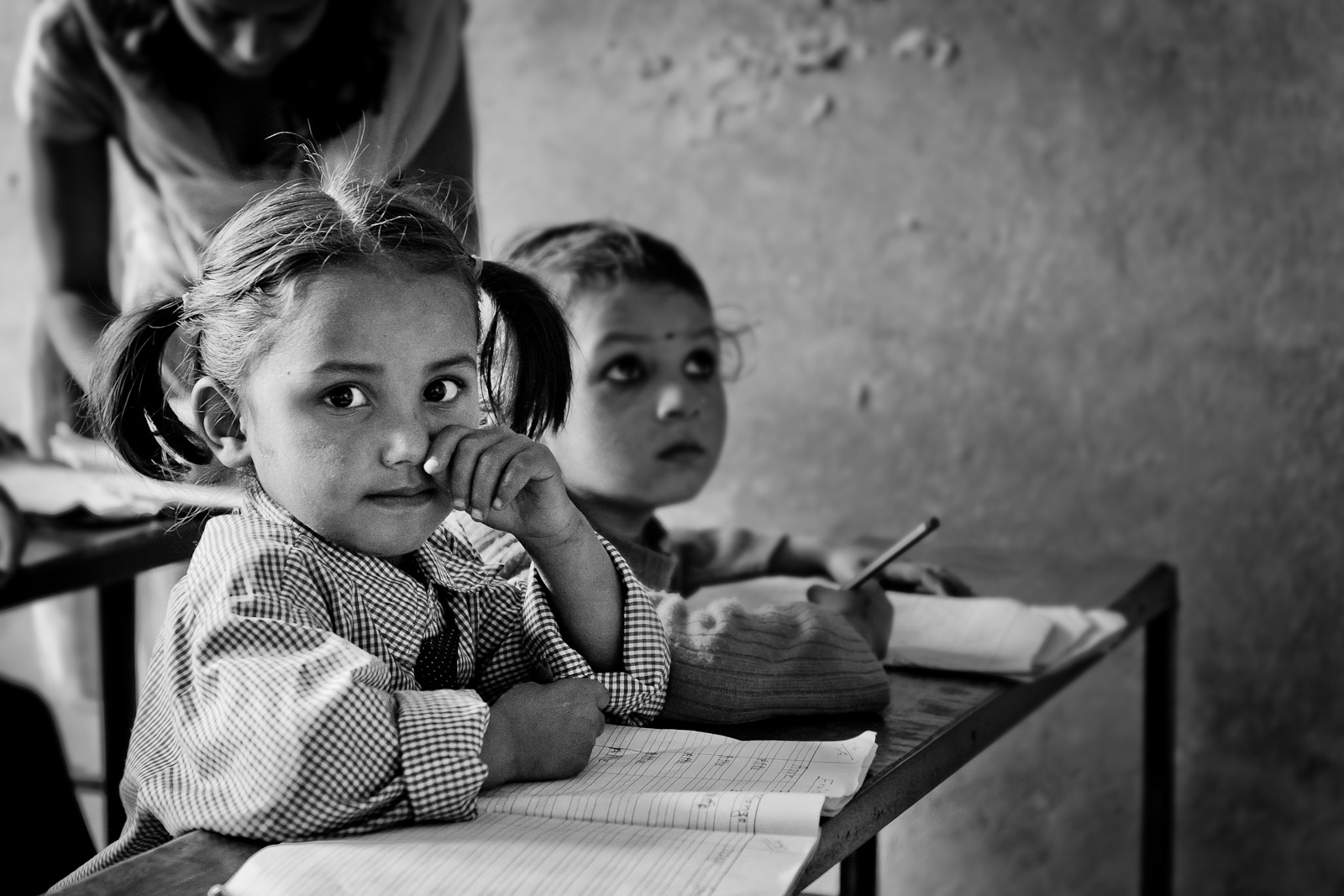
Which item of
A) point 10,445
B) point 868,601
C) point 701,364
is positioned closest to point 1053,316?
point 701,364

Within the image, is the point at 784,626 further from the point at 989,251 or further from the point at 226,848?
the point at 989,251

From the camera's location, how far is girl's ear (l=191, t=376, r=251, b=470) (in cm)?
102

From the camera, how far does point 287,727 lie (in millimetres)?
829

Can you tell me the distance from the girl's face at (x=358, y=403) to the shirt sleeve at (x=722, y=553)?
2.63 feet

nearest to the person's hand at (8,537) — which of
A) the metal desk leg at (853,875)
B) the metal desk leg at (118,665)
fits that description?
the metal desk leg at (118,665)

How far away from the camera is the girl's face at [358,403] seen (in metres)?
0.94

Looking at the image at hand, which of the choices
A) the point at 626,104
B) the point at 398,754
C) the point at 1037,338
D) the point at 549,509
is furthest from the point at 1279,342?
the point at 398,754

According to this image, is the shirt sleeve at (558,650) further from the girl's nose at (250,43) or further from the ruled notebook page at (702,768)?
the girl's nose at (250,43)

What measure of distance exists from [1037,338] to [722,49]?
2.42 ft

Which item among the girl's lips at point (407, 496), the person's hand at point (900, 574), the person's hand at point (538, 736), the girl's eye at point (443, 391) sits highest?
the girl's eye at point (443, 391)

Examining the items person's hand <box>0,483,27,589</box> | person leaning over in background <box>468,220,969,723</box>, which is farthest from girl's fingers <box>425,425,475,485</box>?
person's hand <box>0,483,27,589</box>

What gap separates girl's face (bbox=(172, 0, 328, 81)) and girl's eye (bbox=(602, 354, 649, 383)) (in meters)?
0.96

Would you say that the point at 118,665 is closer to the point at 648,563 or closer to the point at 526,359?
the point at 648,563

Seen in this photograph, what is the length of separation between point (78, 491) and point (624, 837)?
4.09ft
